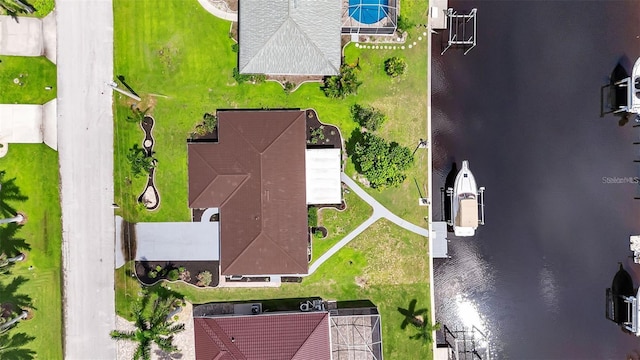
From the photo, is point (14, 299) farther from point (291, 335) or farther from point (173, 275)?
point (291, 335)

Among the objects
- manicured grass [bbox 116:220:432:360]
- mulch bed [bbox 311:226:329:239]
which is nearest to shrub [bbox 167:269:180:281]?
manicured grass [bbox 116:220:432:360]

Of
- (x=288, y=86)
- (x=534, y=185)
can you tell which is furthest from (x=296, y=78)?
(x=534, y=185)

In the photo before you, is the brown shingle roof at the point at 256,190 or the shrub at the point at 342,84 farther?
the shrub at the point at 342,84

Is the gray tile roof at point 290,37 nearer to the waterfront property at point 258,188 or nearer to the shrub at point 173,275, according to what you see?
the waterfront property at point 258,188

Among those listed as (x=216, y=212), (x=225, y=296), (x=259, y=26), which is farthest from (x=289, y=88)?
(x=225, y=296)

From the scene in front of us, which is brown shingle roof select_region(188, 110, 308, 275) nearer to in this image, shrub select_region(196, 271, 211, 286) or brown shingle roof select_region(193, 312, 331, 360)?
shrub select_region(196, 271, 211, 286)

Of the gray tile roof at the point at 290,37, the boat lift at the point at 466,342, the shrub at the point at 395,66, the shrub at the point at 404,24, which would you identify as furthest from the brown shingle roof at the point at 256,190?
the boat lift at the point at 466,342
